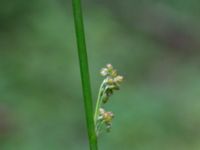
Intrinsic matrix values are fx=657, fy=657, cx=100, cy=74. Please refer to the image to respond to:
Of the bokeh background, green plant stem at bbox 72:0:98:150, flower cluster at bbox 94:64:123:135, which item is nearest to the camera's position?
green plant stem at bbox 72:0:98:150

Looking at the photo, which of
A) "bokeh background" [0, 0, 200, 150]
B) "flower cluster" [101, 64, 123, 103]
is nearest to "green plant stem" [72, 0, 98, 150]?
"flower cluster" [101, 64, 123, 103]

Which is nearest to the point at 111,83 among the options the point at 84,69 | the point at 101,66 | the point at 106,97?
the point at 106,97

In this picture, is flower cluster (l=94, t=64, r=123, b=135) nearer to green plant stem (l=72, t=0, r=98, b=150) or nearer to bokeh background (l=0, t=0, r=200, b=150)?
green plant stem (l=72, t=0, r=98, b=150)

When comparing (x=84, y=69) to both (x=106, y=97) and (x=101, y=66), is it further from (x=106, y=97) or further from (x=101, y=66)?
(x=101, y=66)

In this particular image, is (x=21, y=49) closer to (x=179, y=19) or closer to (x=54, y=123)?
(x=54, y=123)

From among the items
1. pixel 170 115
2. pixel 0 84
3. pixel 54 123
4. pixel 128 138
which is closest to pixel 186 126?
pixel 170 115

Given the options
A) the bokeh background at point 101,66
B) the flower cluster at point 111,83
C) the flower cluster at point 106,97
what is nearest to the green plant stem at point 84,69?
the flower cluster at point 106,97
